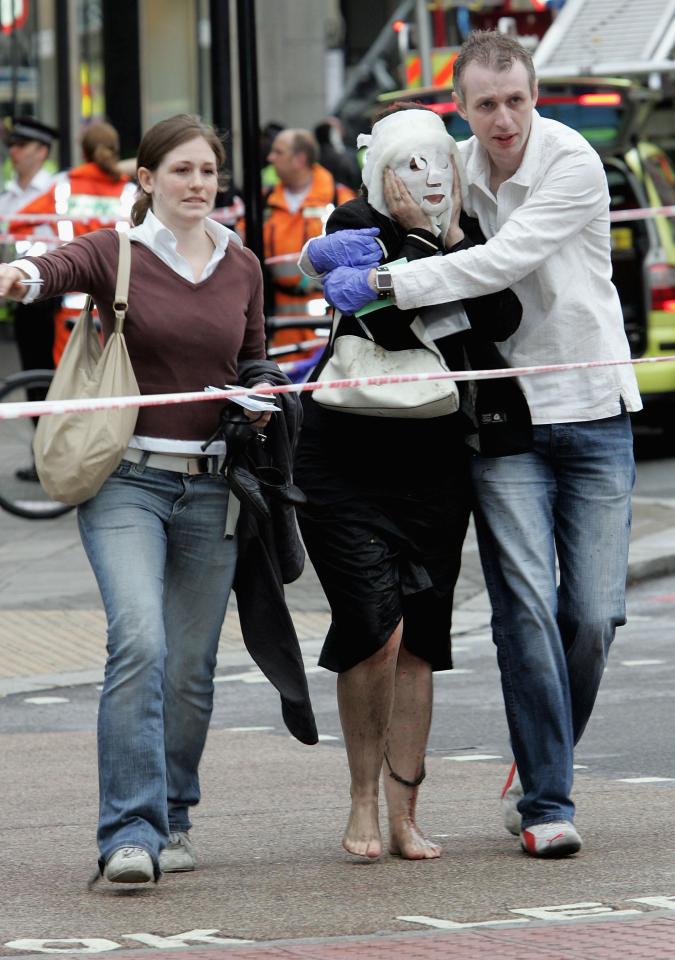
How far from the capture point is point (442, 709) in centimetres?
776

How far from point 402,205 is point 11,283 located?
984 mm

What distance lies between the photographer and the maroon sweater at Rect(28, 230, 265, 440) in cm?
506

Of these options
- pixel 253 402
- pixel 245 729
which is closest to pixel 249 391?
pixel 253 402

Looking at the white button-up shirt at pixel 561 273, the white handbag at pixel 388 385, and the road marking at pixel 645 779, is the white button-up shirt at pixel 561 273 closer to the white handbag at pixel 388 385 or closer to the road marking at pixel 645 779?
the white handbag at pixel 388 385

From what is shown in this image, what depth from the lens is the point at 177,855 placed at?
5.25 m

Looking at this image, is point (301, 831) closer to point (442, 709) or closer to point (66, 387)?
point (66, 387)

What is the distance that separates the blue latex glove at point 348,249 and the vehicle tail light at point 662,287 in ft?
31.8

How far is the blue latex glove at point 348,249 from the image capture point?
16.6ft

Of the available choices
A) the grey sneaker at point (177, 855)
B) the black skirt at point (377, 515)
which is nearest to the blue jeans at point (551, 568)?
the black skirt at point (377, 515)

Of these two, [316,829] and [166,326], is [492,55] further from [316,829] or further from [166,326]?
[316,829]

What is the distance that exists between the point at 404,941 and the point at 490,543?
1249 mm

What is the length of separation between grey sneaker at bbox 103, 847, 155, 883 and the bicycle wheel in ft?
23.6

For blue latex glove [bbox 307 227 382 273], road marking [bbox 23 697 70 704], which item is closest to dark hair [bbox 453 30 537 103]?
blue latex glove [bbox 307 227 382 273]

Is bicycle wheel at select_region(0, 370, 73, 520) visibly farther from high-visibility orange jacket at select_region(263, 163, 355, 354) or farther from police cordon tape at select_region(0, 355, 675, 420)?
police cordon tape at select_region(0, 355, 675, 420)
